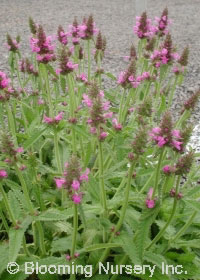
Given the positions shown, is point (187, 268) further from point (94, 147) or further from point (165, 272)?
point (94, 147)

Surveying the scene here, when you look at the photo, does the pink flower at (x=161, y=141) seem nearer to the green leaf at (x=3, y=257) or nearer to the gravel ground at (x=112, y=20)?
the green leaf at (x=3, y=257)

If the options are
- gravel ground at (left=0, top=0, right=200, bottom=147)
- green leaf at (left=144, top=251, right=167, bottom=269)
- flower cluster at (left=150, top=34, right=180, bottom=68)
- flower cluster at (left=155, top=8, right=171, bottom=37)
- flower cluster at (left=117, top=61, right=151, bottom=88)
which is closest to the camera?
green leaf at (left=144, top=251, right=167, bottom=269)

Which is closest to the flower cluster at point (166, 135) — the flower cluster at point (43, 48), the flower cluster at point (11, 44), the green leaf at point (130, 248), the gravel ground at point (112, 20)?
→ the green leaf at point (130, 248)

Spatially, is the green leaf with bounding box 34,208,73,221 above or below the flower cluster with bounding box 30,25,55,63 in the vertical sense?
below

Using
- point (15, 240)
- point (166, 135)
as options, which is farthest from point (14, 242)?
point (166, 135)

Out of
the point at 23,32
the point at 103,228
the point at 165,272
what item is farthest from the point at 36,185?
the point at 23,32

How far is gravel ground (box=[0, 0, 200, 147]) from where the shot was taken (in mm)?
6516

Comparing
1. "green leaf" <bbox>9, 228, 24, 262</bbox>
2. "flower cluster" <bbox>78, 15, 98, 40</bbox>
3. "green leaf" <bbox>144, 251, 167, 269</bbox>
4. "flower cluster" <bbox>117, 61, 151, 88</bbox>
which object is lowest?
"green leaf" <bbox>144, 251, 167, 269</bbox>

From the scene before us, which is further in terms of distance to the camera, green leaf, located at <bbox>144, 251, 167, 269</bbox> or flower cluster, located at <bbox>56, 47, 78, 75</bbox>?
flower cluster, located at <bbox>56, 47, 78, 75</bbox>

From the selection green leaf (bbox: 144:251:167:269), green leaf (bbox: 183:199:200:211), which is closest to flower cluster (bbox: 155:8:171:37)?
green leaf (bbox: 183:199:200:211)

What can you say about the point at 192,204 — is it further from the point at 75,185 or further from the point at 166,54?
the point at 166,54

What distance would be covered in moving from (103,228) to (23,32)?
7.16 meters

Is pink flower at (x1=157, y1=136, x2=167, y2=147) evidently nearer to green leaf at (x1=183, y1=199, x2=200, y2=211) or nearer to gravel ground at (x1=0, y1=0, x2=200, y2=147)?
green leaf at (x1=183, y1=199, x2=200, y2=211)

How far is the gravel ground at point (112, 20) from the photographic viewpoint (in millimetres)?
6516
